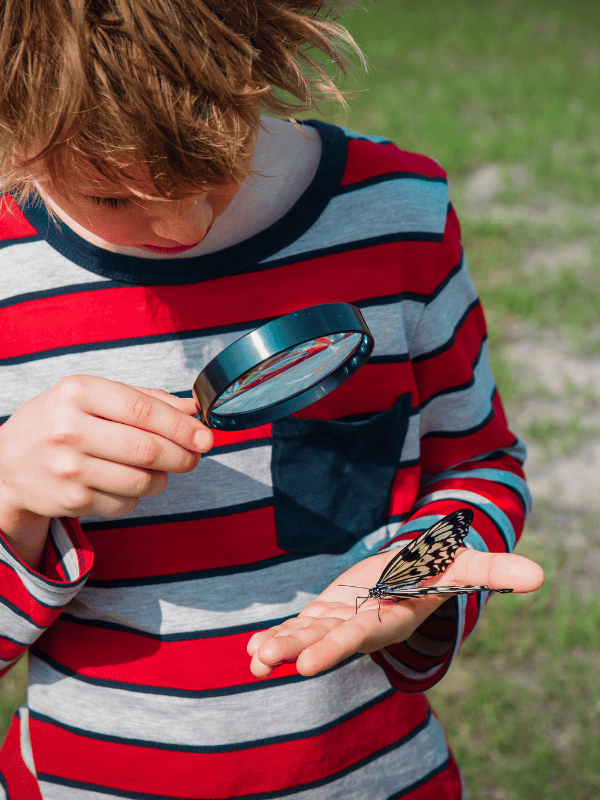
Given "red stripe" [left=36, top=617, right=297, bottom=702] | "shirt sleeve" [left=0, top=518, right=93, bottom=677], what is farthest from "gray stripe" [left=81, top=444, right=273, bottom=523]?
"red stripe" [left=36, top=617, right=297, bottom=702]

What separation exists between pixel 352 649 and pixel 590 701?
7.90ft

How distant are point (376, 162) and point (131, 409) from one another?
0.71 metres

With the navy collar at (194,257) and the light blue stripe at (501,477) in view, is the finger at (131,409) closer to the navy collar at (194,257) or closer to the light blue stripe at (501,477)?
the navy collar at (194,257)

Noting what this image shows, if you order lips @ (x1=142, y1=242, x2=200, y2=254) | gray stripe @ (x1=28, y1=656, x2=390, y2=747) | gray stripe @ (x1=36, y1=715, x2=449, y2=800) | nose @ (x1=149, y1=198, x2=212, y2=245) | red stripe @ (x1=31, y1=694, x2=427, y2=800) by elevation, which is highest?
nose @ (x1=149, y1=198, x2=212, y2=245)

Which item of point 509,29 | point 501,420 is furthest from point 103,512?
point 509,29

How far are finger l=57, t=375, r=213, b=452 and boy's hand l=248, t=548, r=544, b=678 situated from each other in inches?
12.3

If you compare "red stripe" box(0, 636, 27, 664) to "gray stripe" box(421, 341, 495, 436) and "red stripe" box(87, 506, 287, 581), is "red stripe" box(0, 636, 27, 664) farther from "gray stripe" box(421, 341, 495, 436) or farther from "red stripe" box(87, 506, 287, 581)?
"gray stripe" box(421, 341, 495, 436)

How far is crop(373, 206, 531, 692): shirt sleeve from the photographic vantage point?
1.25m

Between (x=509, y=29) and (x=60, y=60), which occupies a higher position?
(x=60, y=60)

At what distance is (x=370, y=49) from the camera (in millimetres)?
8836

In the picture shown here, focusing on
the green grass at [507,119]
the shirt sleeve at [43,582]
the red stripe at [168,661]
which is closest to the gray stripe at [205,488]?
the shirt sleeve at [43,582]

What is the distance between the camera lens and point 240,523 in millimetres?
1296

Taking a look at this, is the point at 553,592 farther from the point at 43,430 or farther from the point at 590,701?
the point at 43,430

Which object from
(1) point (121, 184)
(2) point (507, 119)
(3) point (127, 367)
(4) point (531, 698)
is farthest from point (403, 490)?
(2) point (507, 119)
